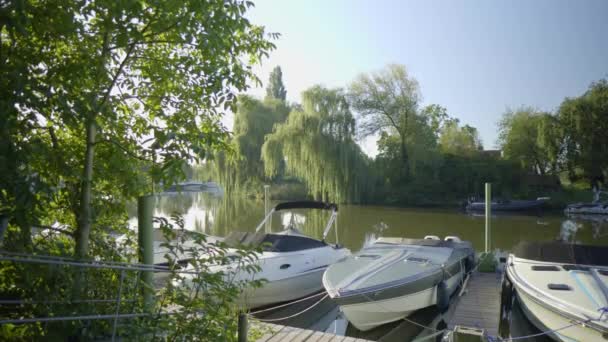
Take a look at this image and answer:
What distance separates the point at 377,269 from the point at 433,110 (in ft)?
110

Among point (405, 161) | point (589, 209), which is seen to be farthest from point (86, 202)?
point (405, 161)

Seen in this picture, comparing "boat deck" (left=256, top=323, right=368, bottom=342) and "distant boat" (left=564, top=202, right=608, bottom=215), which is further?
"distant boat" (left=564, top=202, right=608, bottom=215)

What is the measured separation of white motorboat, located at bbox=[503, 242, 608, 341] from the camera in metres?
5.59

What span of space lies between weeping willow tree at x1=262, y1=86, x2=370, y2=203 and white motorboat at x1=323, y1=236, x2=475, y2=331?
16.1 m

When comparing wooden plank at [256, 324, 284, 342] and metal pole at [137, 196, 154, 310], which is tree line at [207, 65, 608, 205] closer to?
wooden plank at [256, 324, 284, 342]

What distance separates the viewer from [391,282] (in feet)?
23.6

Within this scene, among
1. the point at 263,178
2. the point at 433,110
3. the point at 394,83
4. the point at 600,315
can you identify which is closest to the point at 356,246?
the point at 600,315

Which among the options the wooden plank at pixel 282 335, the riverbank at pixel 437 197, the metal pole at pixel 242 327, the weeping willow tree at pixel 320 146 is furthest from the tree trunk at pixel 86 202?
the riverbank at pixel 437 197

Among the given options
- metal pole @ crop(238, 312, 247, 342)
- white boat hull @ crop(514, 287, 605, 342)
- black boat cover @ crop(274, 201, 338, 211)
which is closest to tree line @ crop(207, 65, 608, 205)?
black boat cover @ crop(274, 201, 338, 211)

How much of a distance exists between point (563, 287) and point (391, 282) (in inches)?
98.4

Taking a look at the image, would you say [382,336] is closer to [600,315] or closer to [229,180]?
[600,315]

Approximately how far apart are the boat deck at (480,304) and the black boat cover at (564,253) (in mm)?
1047

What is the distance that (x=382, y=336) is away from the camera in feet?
24.2

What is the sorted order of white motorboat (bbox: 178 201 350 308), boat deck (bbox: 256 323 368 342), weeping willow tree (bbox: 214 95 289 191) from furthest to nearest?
1. weeping willow tree (bbox: 214 95 289 191)
2. white motorboat (bbox: 178 201 350 308)
3. boat deck (bbox: 256 323 368 342)
